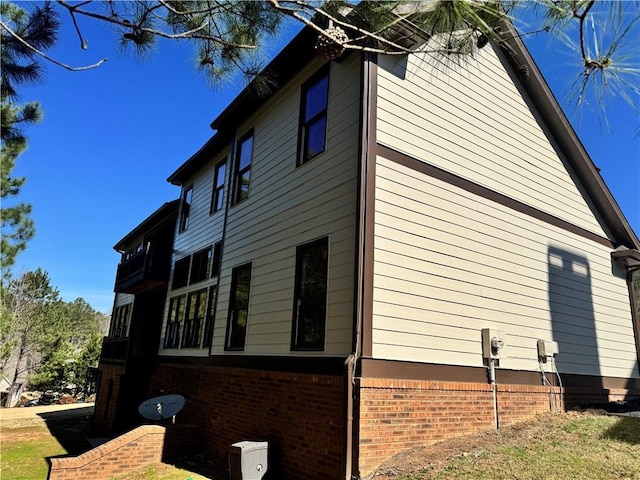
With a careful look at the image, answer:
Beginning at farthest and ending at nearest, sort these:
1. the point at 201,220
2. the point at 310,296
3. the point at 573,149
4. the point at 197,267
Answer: the point at 201,220 < the point at 197,267 < the point at 573,149 < the point at 310,296

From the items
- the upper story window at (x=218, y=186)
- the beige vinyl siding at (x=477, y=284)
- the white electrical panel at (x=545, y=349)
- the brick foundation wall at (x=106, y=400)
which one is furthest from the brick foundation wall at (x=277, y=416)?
the brick foundation wall at (x=106, y=400)

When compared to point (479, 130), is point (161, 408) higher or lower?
lower

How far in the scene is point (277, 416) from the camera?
7340 millimetres

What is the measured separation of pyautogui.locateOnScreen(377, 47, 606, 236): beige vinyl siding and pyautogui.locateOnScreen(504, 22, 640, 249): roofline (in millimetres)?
311

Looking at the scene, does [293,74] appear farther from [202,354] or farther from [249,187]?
[202,354]

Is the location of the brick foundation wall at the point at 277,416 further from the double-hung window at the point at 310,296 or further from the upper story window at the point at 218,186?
the upper story window at the point at 218,186

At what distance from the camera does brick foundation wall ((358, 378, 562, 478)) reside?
19.1ft

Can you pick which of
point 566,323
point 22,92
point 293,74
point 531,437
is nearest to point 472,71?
point 293,74

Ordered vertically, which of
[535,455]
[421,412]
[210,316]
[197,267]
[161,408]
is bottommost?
[161,408]

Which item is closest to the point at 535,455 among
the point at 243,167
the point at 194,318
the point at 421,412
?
the point at 421,412

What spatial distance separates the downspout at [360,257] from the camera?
225 inches

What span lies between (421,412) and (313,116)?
18.9ft

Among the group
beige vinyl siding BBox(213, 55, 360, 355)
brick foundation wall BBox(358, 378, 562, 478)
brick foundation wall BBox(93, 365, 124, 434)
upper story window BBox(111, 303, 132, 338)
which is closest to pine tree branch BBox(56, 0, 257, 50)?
beige vinyl siding BBox(213, 55, 360, 355)

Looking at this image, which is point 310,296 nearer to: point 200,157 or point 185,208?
point 200,157
